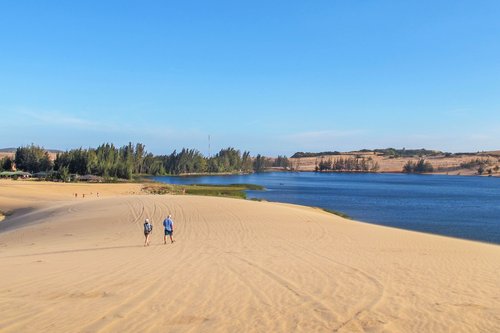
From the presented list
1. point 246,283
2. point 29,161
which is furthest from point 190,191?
point 29,161

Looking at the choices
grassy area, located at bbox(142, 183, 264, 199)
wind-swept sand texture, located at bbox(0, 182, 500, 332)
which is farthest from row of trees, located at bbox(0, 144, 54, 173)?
wind-swept sand texture, located at bbox(0, 182, 500, 332)

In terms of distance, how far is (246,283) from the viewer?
13273 millimetres

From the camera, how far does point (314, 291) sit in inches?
484

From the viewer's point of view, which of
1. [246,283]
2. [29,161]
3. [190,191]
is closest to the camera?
[246,283]

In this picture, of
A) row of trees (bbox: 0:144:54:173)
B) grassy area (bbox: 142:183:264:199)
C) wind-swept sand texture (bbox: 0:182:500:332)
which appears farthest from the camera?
row of trees (bbox: 0:144:54:173)

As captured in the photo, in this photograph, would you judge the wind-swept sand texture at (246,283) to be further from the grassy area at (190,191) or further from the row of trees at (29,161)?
the row of trees at (29,161)

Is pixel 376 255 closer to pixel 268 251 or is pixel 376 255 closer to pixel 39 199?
pixel 268 251

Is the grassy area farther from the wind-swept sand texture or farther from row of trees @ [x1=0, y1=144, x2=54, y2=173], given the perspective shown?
row of trees @ [x1=0, y1=144, x2=54, y2=173]

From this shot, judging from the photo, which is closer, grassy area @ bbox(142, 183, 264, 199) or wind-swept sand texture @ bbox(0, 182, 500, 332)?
wind-swept sand texture @ bbox(0, 182, 500, 332)

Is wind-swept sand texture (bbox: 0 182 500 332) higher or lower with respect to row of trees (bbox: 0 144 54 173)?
lower

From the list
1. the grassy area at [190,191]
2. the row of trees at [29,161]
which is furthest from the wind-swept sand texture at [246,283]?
the row of trees at [29,161]

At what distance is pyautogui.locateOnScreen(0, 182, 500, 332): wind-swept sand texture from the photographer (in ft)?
Answer: 31.4

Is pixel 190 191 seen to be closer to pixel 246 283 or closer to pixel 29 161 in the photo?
pixel 246 283

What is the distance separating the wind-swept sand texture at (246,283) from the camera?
31.4ft
